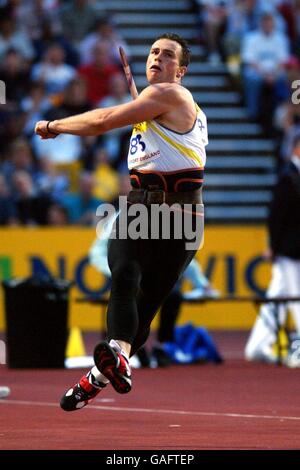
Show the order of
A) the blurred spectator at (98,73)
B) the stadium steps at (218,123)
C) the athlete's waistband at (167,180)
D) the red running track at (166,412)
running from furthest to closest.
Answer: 1. the stadium steps at (218,123)
2. the blurred spectator at (98,73)
3. the athlete's waistband at (167,180)
4. the red running track at (166,412)

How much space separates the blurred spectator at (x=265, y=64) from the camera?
24391 mm

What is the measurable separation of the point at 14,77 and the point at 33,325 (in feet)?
26.9

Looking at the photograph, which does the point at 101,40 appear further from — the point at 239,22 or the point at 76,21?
the point at 239,22

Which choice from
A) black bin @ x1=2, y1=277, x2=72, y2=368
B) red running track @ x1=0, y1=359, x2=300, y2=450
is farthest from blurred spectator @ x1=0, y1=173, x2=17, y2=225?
red running track @ x1=0, y1=359, x2=300, y2=450

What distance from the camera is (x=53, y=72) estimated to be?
2356 centimetres

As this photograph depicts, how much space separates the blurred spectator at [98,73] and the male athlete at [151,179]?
44.9 ft

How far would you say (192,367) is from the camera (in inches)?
648

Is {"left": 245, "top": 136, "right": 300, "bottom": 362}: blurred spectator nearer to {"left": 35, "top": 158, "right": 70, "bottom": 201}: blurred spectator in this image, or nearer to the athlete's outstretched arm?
{"left": 35, "top": 158, "right": 70, "bottom": 201}: blurred spectator

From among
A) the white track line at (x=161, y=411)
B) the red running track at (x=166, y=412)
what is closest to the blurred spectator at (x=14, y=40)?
the red running track at (x=166, y=412)

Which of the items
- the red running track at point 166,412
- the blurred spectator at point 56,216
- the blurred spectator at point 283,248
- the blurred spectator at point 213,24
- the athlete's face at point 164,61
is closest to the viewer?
the red running track at point 166,412

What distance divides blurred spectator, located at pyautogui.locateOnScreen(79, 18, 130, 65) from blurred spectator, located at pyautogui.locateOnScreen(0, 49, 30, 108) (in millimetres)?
1238

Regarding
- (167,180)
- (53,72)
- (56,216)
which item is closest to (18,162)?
(56,216)

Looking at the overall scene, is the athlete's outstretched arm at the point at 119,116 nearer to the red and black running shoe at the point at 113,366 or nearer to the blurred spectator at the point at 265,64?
the red and black running shoe at the point at 113,366

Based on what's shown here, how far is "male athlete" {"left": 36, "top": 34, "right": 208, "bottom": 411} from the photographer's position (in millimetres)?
9662
